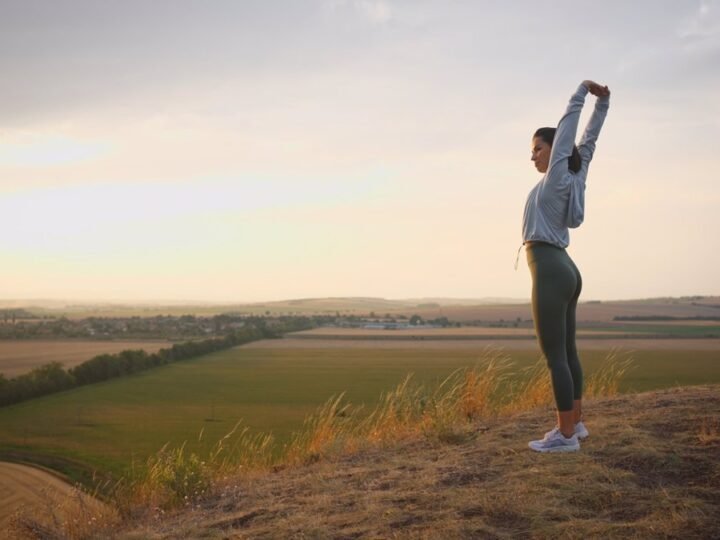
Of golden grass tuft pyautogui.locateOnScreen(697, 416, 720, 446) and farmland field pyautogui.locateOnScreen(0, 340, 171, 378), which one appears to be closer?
golden grass tuft pyautogui.locateOnScreen(697, 416, 720, 446)

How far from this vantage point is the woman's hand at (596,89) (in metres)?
4.65

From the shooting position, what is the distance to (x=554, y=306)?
4480 millimetres

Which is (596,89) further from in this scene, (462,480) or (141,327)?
(141,327)

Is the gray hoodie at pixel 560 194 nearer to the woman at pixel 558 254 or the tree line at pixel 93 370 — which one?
the woman at pixel 558 254

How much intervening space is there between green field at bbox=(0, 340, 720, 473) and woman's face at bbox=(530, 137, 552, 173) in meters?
13.4

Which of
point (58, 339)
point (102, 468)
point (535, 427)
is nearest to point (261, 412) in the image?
point (102, 468)

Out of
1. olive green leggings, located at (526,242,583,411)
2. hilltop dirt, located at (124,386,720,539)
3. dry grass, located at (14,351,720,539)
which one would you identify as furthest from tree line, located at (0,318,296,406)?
olive green leggings, located at (526,242,583,411)

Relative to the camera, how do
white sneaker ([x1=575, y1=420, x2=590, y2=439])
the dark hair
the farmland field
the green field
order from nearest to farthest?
the dark hair, white sneaker ([x1=575, y1=420, x2=590, y2=439]), the green field, the farmland field

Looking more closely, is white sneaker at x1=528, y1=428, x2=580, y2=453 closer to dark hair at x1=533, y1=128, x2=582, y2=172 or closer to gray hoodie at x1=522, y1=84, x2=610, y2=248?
gray hoodie at x1=522, y1=84, x2=610, y2=248

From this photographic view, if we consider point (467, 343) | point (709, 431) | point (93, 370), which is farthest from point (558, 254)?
point (467, 343)

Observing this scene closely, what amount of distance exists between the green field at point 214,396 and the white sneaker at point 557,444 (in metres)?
13.3

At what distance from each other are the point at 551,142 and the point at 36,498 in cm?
1687

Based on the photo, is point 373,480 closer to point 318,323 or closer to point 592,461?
point 592,461

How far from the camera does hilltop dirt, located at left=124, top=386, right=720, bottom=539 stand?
120 inches
